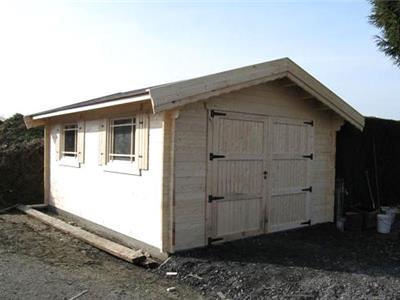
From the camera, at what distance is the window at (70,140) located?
10227 mm

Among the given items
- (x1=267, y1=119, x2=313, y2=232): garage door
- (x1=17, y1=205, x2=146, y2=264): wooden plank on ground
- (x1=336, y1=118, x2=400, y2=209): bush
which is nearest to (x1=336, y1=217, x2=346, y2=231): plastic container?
(x1=267, y1=119, x2=313, y2=232): garage door

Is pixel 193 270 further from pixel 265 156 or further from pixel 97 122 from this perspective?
pixel 97 122

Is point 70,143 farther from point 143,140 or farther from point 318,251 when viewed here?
point 318,251

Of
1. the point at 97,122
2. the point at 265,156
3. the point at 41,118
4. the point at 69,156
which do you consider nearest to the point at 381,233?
the point at 265,156

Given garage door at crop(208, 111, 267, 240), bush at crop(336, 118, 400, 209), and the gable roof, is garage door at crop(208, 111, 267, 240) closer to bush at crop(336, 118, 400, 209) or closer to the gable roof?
the gable roof

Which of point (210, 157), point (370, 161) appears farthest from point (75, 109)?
point (370, 161)

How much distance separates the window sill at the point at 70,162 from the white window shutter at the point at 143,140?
3.00 m

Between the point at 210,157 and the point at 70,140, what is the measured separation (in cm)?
466

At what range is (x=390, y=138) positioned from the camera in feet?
38.2

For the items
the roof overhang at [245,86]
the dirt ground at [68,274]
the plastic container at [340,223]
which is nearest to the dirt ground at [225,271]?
the dirt ground at [68,274]

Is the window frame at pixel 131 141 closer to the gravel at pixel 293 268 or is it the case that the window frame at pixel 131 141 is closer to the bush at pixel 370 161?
the gravel at pixel 293 268

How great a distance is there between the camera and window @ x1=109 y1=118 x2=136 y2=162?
769cm

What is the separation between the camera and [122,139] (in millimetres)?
8055

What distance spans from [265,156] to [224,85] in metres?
1.83
